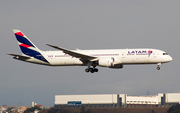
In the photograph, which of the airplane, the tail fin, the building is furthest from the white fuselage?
the building

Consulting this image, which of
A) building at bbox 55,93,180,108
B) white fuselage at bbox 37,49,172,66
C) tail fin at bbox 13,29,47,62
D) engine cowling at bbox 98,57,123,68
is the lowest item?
building at bbox 55,93,180,108

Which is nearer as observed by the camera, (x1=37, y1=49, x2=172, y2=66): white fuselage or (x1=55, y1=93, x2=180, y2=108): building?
(x1=37, y1=49, x2=172, y2=66): white fuselage

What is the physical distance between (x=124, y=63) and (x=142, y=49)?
14.8 ft

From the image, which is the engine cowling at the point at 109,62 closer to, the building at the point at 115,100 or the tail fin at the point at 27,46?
the tail fin at the point at 27,46

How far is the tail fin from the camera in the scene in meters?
77.5

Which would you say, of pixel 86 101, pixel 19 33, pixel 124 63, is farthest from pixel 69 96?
pixel 124 63

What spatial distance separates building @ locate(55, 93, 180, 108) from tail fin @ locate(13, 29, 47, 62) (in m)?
49.8

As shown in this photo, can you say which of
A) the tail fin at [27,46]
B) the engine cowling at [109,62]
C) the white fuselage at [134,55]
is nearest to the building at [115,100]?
the tail fin at [27,46]

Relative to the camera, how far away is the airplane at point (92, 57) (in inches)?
2763

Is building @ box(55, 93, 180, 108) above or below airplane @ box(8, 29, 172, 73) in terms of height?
below

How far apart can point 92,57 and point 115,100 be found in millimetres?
57453

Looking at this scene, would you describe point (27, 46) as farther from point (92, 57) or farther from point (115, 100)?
point (115, 100)

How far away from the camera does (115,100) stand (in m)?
126

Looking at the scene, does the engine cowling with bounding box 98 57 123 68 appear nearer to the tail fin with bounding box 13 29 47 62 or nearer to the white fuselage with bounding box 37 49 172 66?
the white fuselage with bounding box 37 49 172 66
